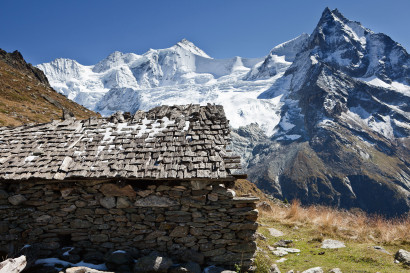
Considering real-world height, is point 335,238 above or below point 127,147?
below

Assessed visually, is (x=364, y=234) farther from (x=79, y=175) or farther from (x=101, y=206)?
(x=79, y=175)

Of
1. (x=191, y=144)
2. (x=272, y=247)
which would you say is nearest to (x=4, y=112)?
(x=191, y=144)

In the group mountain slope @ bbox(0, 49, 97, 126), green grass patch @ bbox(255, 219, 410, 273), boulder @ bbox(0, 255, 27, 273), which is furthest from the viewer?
mountain slope @ bbox(0, 49, 97, 126)

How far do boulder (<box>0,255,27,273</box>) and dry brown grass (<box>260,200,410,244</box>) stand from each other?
9.33m

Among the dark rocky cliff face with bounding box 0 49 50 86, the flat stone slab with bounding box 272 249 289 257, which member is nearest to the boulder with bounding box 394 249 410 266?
the flat stone slab with bounding box 272 249 289 257

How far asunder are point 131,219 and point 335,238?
22.7ft

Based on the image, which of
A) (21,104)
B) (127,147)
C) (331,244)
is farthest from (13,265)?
(21,104)

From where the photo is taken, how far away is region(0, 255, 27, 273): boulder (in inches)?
244

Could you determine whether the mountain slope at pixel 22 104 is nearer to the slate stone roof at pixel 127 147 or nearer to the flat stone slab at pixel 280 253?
the slate stone roof at pixel 127 147

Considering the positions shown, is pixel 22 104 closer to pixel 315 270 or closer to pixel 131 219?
pixel 131 219

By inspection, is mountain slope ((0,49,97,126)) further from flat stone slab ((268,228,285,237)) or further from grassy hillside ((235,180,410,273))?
grassy hillside ((235,180,410,273))

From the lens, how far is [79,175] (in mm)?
7426

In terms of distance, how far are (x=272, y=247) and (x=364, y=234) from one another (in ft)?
10.8

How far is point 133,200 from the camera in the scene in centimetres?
759
